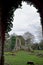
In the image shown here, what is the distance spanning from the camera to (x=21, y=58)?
12.9 ft

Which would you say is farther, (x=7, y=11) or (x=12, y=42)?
(x=12, y=42)

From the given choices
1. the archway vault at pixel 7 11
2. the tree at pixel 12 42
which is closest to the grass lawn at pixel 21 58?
the tree at pixel 12 42

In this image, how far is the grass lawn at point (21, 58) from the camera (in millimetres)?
3573

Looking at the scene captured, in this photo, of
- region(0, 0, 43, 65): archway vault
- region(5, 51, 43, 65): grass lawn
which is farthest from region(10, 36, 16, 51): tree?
region(0, 0, 43, 65): archway vault

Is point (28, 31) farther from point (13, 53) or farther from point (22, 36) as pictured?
point (13, 53)

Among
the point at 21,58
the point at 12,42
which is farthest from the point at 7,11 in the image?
the point at 21,58

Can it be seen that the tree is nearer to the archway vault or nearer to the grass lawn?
the grass lawn

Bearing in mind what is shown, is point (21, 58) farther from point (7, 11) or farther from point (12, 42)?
point (7, 11)

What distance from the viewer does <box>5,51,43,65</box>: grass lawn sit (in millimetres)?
3573

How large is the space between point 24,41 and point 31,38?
179 mm

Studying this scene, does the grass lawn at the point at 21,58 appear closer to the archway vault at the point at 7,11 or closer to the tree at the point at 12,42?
the tree at the point at 12,42

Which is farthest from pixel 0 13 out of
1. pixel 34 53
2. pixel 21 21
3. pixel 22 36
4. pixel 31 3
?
pixel 34 53

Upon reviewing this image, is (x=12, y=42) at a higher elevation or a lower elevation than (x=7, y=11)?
lower

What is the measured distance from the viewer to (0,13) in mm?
2807
